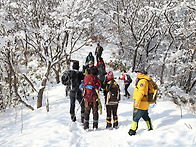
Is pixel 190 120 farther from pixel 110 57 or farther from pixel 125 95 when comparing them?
pixel 110 57

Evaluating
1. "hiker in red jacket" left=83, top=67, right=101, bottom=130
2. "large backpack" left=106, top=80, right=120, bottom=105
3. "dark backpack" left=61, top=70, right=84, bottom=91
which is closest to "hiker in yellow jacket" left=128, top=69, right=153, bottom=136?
"large backpack" left=106, top=80, right=120, bottom=105

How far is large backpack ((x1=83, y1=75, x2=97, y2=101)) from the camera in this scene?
505 centimetres

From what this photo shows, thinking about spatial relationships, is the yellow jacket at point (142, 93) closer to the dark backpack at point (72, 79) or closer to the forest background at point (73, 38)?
the dark backpack at point (72, 79)

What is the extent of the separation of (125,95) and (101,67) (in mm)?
2309

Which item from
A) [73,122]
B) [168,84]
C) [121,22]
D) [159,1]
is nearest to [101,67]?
[73,122]

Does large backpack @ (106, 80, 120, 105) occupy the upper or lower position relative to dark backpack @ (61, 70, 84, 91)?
lower

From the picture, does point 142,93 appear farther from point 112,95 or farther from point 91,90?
point 91,90

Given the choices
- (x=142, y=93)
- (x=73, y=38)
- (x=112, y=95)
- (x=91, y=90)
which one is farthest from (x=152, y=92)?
(x=73, y=38)

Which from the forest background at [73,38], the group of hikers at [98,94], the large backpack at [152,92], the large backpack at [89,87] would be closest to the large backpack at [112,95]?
the group of hikers at [98,94]

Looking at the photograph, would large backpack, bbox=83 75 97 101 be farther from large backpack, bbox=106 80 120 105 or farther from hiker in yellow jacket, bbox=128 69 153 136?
hiker in yellow jacket, bbox=128 69 153 136

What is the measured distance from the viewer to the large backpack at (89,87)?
505 cm

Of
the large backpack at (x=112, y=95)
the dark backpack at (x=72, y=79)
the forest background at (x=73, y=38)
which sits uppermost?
the forest background at (x=73, y=38)

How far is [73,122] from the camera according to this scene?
5738 mm

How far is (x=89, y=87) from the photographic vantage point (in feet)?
16.6
